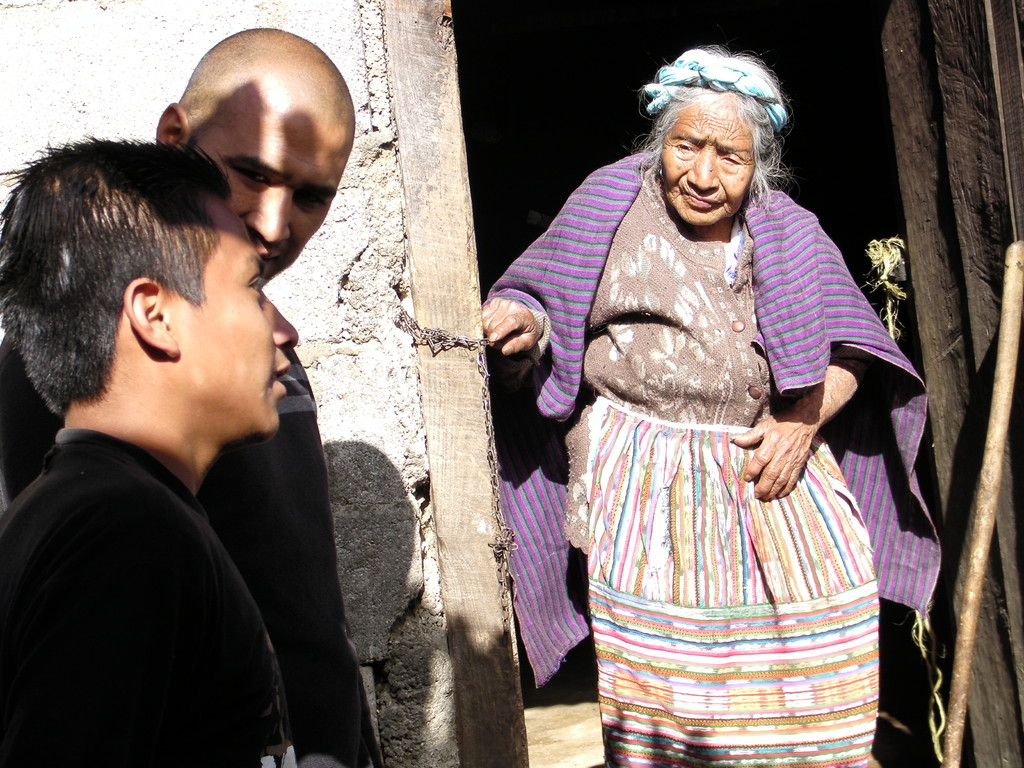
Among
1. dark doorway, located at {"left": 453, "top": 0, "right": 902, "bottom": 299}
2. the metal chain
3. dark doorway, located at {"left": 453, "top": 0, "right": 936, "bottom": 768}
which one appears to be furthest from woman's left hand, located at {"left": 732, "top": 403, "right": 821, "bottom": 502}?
dark doorway, located at {"left": 453, "top": 0, "right": 902, "bottom": 299}

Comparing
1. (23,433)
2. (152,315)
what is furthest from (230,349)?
(23,433)

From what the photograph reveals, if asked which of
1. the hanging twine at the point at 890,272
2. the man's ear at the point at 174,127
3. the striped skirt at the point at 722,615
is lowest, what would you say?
the striped skirt at the point at 722,615

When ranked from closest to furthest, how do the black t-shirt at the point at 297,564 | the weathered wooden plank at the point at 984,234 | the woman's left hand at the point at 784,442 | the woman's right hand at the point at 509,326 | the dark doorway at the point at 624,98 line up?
1. the black t-shirt at the point at 297,564
2. the woman's right hand at the point at 509,326
3. the woman's left hand at the point at 784,442
4. the weathered wooden plank at the point at 984,234
5. the dark doorway at the point at 624,98

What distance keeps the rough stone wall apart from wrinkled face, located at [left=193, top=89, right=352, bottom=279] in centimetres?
61

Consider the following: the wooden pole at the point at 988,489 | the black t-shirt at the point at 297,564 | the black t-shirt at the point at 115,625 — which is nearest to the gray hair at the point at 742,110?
the wooden pole at the point at 988,489

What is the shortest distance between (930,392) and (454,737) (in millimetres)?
1733

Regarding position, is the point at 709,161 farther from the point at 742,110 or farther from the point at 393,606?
the point at 393,606

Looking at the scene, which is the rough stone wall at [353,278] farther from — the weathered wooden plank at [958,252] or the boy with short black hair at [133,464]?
the weathered wooden plank at [958,252]

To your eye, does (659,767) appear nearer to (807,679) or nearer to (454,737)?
(807,679)

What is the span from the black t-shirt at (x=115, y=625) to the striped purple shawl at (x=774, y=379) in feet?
5.37

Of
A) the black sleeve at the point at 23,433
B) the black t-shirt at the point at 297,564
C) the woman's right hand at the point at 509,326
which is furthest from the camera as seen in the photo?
the woman's right hand at the point at 509,326

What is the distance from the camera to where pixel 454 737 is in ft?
7.07

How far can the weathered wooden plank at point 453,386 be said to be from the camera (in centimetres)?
211

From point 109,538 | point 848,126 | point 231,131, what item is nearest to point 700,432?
point 231,131
